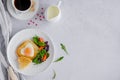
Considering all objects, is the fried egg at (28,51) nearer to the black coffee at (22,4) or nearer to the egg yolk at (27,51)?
the egg yolk at (27,51)

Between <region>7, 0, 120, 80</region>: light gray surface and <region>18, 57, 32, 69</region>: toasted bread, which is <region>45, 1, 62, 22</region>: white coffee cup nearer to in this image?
<region>7, 0, 120, 80</region>: light gray surface

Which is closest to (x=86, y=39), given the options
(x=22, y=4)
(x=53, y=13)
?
(x=53, y=13)

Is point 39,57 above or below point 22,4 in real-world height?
below

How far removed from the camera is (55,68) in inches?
59.1

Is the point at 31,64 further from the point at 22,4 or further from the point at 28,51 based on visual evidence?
the point at 22,4

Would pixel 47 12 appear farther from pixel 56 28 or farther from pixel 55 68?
pixel 55 68

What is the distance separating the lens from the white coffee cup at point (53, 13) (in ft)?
4.89

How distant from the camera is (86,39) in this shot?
152 cm

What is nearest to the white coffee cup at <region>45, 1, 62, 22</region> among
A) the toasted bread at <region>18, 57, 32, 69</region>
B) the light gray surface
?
the light gray surface

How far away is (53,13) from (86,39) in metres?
0.14

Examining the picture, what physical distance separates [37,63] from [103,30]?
0.81 feet

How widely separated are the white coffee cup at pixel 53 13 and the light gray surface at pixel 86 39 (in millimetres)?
25

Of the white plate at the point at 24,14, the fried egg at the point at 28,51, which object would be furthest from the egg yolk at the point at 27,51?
the white plate at the point at 24,14

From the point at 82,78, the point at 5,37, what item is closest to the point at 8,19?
the point at 5,37
